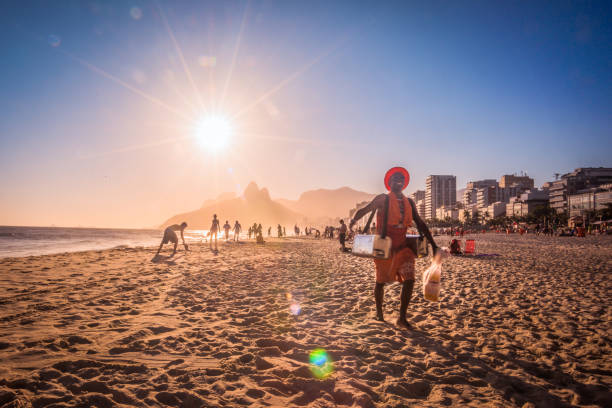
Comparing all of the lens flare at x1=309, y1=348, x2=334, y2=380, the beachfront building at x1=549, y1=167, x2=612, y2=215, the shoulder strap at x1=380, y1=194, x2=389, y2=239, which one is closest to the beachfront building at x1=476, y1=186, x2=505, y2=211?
the beachfront building at x1=549, y1=167, x2=612, y2=215

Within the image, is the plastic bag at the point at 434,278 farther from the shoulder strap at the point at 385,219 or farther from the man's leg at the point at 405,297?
the shoulder strap at the point at 385,219

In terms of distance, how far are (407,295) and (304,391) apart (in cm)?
227

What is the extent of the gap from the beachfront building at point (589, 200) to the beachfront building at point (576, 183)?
18.9 feet

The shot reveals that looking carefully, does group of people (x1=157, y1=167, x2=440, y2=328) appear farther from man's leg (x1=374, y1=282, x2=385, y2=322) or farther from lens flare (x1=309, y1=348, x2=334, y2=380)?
lens flare (x1=309, y1=348, x2=334, y2=380)

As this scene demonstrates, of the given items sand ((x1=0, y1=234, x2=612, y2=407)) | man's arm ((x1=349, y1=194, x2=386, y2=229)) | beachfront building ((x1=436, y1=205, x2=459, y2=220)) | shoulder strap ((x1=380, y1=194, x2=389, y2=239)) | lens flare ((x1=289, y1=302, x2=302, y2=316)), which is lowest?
lens flare ((x1=289, y1=302, x2=302, y2=316))

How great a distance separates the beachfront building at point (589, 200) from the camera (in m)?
92.7

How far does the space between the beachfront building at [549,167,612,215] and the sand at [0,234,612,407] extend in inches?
5669

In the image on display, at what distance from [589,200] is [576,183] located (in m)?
22.4

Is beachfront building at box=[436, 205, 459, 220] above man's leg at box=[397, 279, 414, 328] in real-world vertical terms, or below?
above

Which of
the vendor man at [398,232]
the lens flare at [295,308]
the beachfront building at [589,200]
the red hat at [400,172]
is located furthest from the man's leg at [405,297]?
the beachfront building at [589,200]

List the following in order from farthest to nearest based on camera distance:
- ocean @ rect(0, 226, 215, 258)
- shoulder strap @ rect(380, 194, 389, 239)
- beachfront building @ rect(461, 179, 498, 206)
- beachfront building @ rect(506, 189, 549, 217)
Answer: beachfront building @ rect(461, 179, 498, 206)
beachfront building @ rect(506, 189, 549, 217)
ocean @ rect(0, 226, 215, 258)
shoulder strap @ rect(380, 194, 389, 239)

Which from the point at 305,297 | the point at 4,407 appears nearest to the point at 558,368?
the point at 305,297

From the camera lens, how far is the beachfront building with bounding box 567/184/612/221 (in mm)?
92669

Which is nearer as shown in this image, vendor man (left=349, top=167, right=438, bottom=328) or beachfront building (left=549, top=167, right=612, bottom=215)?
vendor man (left=349, top=167, right=438, bottom=328)
